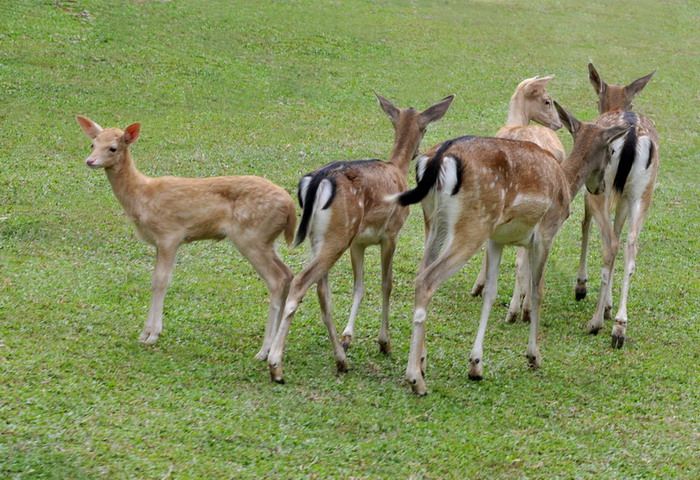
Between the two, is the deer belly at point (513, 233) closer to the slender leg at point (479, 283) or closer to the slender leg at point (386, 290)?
the slender leg at point (386, 290)

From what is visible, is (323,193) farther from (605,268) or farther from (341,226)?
(605,268)

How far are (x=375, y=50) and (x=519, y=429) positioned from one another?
15685 millimetres

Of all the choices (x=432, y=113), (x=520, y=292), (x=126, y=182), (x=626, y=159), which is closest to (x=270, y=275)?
(x=126, y=182)

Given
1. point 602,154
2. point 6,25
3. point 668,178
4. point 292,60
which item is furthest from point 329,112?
point 602,154

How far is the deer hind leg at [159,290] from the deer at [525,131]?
134 inches

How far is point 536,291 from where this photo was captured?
7.83m

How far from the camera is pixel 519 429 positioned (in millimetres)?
6605

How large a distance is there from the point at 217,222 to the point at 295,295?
1.07 meters

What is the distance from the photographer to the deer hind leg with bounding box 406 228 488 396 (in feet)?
22.8

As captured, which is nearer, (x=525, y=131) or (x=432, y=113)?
(x=432, y=113)

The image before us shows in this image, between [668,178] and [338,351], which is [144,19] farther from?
[338,351]

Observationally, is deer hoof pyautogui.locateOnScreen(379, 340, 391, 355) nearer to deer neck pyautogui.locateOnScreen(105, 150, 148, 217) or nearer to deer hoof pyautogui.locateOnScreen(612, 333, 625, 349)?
deer hoof pyautogui.locateOnScreen(612, 333, 625, 349)

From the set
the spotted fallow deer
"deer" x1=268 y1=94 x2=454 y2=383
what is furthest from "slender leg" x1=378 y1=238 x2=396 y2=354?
the spotted fallow deer

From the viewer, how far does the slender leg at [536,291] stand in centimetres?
773
